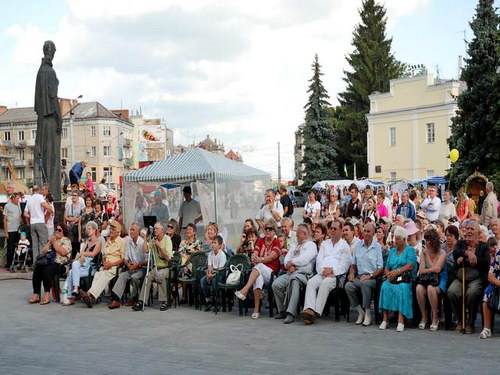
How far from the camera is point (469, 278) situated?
914 cm

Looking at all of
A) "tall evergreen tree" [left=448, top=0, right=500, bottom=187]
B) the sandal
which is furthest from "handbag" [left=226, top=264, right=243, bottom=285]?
"tall evergreen tree" [left=448, top=0, right=500, bottom=187]

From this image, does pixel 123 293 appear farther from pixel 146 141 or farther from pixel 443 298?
pixel 146 141

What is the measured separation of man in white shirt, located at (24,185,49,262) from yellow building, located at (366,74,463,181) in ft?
142

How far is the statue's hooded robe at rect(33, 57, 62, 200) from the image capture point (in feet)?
59.6

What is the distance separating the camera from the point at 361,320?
980cm

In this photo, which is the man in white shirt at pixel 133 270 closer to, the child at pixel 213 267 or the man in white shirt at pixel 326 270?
the child at pixel 213 267

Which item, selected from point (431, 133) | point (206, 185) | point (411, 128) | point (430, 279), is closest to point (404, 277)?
point (430, 279)

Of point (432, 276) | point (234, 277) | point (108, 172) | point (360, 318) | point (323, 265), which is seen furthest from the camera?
point (108, 172)

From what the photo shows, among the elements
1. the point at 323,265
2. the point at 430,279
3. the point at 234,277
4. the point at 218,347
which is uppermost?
the point at 323,265

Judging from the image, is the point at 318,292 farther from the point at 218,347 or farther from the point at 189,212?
the point at 189,212

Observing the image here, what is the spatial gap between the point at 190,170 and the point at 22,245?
4478 mm

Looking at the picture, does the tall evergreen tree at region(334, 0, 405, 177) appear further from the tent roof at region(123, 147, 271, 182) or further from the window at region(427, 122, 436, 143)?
the tent roof at region(123, 147, 271, 182)

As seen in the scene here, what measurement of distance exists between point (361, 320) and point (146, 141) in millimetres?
95971

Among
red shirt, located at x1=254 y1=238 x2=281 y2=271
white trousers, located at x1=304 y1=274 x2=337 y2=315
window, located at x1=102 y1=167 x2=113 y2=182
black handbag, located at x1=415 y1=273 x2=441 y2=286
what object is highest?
window, located at x1=102 y1=167 x2=113 y2=182
